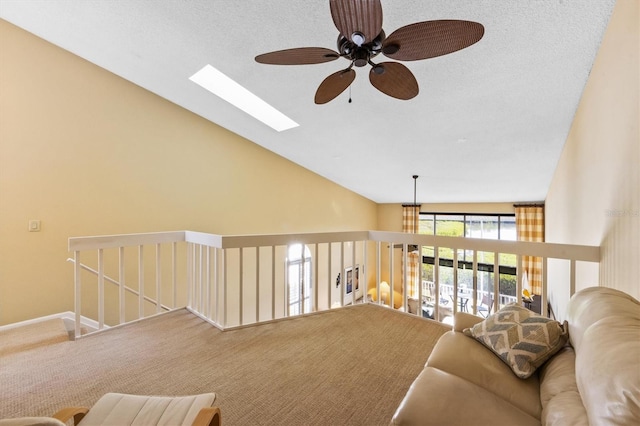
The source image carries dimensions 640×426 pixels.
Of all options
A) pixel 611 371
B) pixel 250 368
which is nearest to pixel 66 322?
pixel 250 368

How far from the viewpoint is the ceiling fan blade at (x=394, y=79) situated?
1.53m

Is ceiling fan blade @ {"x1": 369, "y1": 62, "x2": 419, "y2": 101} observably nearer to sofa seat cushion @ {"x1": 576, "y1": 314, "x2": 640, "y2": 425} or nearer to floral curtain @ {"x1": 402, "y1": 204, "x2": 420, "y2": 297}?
sofa seat cushion @ {"x1": 576, "y1": 314, "x2": 640, "y2": 425}

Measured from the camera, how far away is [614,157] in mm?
1693

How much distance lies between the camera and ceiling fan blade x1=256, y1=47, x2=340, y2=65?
1.45 meters

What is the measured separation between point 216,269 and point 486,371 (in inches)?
85.9

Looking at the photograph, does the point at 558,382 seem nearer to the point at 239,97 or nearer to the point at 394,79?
the point at 394,79

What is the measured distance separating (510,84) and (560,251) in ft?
4.80

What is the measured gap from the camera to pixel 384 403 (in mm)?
1499

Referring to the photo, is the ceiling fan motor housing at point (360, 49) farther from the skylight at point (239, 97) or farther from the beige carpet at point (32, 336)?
the beige carpet at point (32, 336)

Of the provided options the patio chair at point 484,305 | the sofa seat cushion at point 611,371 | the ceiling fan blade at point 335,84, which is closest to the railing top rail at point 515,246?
the sofa seat cushion at point 611,371

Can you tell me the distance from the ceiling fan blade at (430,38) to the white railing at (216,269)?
4.98 ft

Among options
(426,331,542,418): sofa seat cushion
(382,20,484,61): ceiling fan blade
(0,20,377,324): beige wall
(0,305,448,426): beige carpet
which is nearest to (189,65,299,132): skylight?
(0,20,377,324): beige wall

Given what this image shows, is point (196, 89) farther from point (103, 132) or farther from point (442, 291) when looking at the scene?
point (442, 291)

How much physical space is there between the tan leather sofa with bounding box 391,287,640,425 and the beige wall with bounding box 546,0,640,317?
0.68 m
